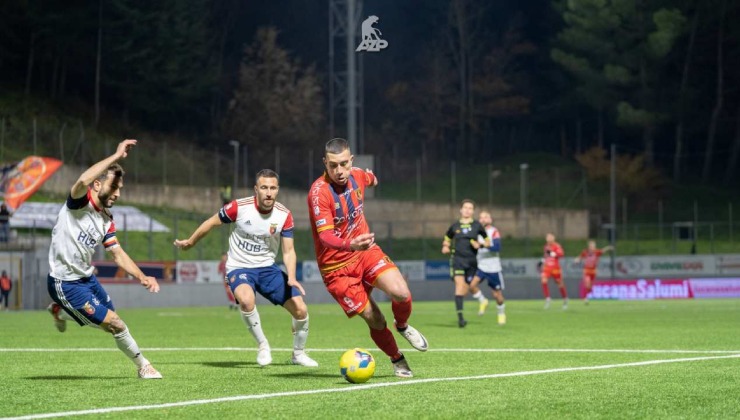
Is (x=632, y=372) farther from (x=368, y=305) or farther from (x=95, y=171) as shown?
(x=95, y=171)

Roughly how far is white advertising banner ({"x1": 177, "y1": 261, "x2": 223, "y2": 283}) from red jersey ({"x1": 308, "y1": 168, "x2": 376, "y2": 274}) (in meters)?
36.5

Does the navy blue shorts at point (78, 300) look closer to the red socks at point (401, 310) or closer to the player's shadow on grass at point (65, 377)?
the player's shadow on grass at point (65, 377)

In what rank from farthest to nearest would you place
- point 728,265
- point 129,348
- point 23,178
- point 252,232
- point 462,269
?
point 728,265 < point 23,178 < point 462,269 < point 252,232 < point 129,348

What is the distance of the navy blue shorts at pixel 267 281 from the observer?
47.8 ft

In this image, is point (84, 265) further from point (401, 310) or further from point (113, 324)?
point (401, 310)

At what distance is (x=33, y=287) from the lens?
4416cm

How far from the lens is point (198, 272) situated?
4891 cm

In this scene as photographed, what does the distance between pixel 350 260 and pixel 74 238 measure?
2813 mm

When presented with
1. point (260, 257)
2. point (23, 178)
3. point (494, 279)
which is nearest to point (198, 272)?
point (23, 178)

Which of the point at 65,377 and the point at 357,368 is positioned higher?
the point at 357,368

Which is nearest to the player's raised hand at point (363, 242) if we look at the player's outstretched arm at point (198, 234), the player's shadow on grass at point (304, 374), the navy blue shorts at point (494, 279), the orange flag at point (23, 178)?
the player's shadow on grass at point (304, 374)

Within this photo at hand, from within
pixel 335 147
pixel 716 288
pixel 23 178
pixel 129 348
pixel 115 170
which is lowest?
pixel 716 288

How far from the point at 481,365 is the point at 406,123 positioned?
6691 cm

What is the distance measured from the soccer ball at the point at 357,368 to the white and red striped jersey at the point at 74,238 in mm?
2840
